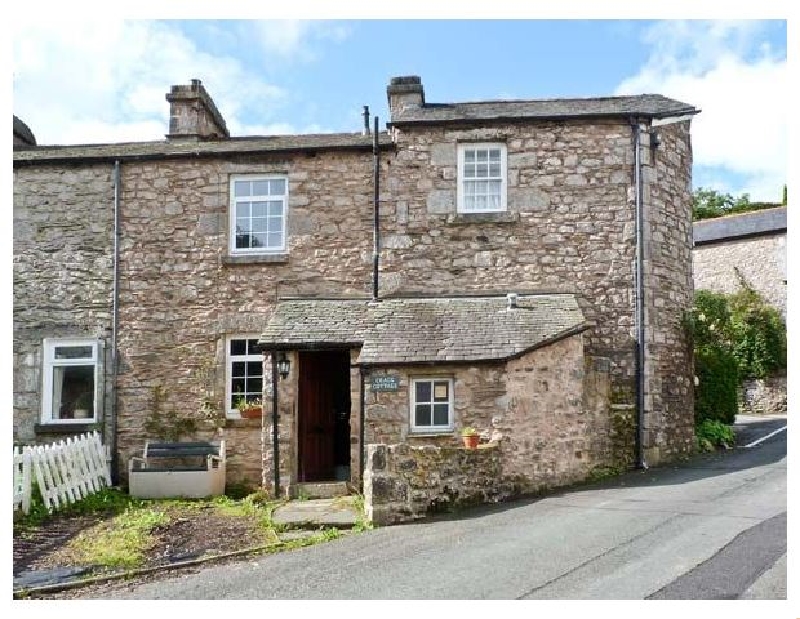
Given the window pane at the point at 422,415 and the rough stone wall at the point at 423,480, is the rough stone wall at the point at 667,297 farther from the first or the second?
the window pane at the point at 422,415

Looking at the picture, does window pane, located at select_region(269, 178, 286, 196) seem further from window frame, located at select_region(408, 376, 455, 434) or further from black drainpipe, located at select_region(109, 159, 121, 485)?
window frame, located at select_region(408, 376, 455, 434)

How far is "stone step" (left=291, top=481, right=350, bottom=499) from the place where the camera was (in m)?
10.9

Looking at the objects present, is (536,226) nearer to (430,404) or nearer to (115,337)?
(430,404)

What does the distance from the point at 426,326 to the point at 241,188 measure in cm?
415

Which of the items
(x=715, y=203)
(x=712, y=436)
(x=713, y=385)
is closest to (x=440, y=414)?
(x=712, y=436)

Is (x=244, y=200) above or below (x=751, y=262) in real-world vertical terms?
below

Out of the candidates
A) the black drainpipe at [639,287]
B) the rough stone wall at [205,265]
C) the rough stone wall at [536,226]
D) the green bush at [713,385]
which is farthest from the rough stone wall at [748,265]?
the rough stone wall at [205,265]

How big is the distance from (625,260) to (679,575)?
6.50 metres

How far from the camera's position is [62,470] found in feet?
36.2

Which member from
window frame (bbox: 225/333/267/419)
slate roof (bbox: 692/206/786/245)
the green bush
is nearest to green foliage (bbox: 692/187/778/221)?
slate roof (bbox: 692/206/786/245)

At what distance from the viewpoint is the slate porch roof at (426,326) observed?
1047 centimetres

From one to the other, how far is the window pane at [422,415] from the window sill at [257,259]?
364 cm

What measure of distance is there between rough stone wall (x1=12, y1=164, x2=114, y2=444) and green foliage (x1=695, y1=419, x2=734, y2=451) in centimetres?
1003
